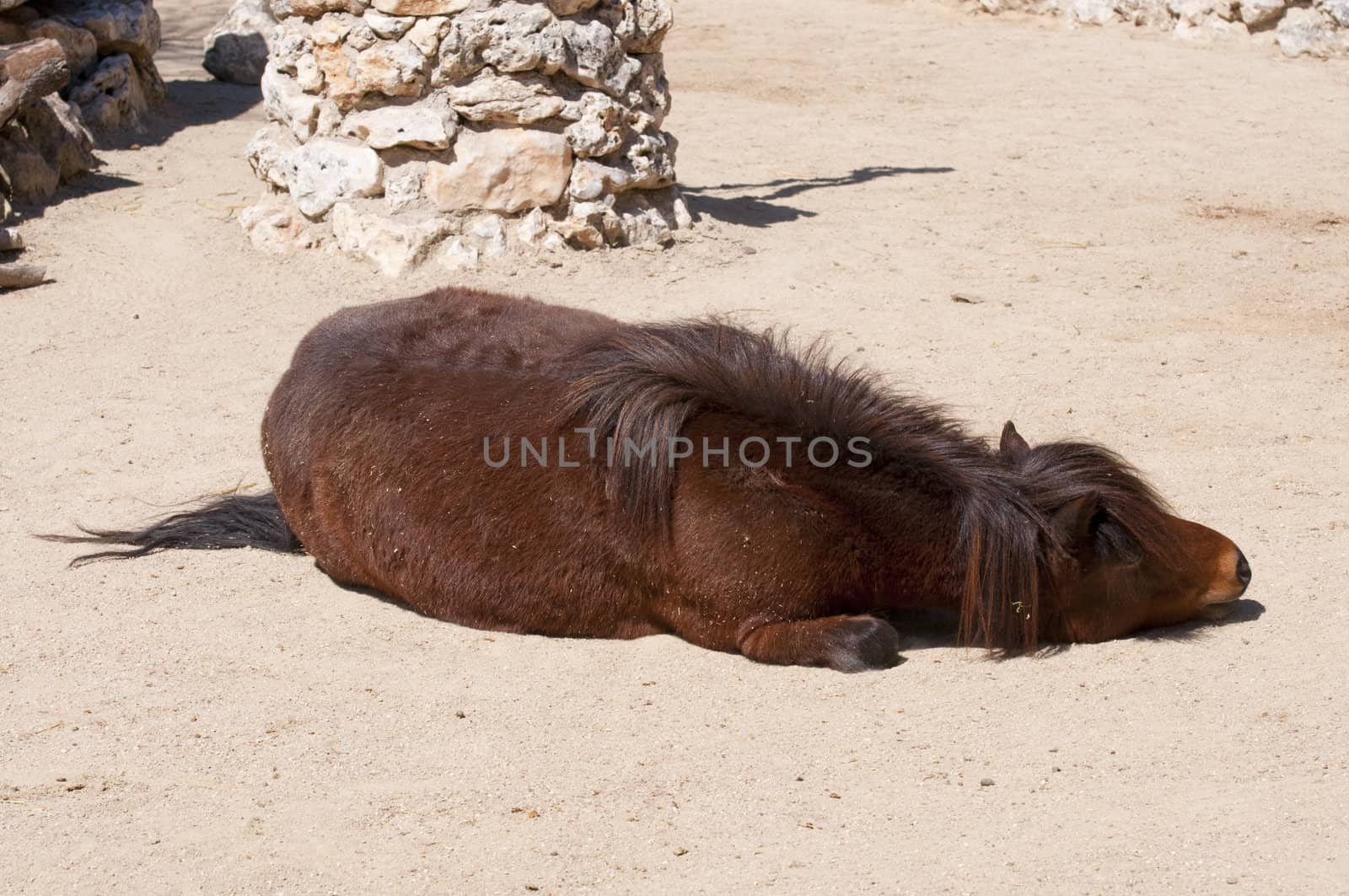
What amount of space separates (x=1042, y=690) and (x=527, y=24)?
15.7 ft

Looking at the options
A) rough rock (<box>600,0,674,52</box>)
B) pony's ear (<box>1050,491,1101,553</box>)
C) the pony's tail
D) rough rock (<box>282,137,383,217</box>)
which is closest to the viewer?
pony's ear (<box>1050,491,1101,553</box>)

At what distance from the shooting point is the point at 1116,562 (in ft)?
11.8

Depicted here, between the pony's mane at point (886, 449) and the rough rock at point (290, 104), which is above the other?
the rough rock at point (290, 104)

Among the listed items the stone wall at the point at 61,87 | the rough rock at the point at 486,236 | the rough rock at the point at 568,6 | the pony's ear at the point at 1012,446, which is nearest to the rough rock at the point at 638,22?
the rough rock at the point at 568,6

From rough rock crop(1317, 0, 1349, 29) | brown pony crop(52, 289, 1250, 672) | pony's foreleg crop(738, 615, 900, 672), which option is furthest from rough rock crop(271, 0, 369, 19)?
rough rock crop(1317, 0, 1349, 29)

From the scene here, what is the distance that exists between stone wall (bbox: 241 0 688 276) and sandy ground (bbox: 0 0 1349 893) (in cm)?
29

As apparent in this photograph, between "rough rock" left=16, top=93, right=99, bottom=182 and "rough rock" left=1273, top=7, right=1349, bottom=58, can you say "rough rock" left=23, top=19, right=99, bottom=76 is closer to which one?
"rough rock" left=16, top=93, right=99, bottom=182

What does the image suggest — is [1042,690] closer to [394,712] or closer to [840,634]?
[840,634]

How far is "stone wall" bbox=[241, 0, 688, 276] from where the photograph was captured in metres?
6.92

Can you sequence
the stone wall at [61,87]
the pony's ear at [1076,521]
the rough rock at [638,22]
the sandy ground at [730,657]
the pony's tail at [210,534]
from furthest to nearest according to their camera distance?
the stone wall at [61,87], the rough rock at [638,22], the pony's tail at [210,534], the pony's ear at [1076,521], the sandy ground at [730,657]

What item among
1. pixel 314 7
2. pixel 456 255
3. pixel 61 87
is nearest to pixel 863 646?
pixel 456 255

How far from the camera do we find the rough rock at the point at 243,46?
1191cm

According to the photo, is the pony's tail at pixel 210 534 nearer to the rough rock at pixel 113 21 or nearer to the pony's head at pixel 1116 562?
the pony's head at pixel 1116 562

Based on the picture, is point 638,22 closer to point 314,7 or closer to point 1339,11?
point 314,7
